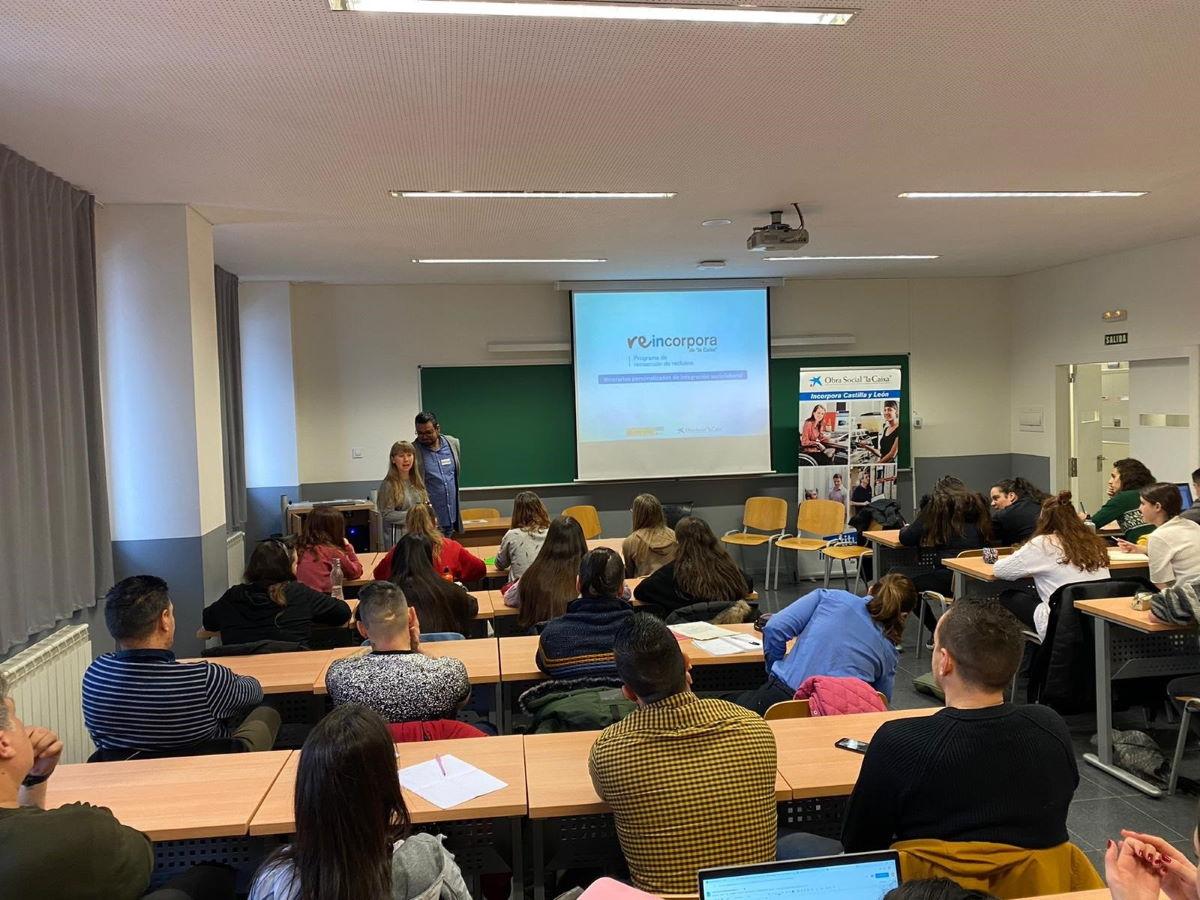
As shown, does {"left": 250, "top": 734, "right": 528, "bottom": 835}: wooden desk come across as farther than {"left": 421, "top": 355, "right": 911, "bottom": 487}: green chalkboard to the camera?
No

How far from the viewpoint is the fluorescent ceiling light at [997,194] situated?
5.53 metres

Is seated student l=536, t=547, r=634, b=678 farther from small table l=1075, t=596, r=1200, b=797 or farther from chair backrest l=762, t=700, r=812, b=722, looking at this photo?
Result: small table l=1075, t=596, r=1200, b=797

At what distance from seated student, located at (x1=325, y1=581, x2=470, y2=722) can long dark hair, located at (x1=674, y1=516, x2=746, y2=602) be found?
183 centimetres

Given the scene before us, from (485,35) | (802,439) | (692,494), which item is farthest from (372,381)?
(485,35)

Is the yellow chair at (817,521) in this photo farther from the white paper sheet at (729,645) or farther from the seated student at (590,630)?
the seated student at (590,630)

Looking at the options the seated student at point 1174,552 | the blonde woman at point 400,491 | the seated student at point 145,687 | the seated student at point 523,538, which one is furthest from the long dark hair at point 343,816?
the blonde woman at point 400,491

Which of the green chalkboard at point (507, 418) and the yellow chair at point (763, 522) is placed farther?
the green chalkboard at point (507, 418)

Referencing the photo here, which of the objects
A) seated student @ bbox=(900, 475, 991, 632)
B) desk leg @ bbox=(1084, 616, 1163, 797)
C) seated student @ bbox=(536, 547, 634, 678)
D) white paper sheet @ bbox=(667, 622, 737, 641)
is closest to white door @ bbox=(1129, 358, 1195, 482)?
seated student @ bbox=(900, 475, 991, 632)

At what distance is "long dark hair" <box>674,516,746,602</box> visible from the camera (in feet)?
15.3

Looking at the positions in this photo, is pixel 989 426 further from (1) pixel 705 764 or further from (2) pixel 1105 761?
(1) pixel 705 764

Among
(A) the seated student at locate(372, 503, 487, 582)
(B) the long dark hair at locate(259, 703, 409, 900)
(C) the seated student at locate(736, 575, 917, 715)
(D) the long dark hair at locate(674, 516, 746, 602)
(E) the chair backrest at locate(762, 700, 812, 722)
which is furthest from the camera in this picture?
(A) the seated student at locate(372, 503, 487, 582)

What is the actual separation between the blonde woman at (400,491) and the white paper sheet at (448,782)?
12.9 feet

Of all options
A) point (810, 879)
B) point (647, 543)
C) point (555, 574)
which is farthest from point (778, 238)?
point (810, 879)

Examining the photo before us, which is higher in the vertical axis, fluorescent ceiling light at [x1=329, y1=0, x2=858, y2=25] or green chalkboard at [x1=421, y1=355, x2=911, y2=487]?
fluorescent ceiling light at [x1=329, y1=0, x2=858, y2=25]
